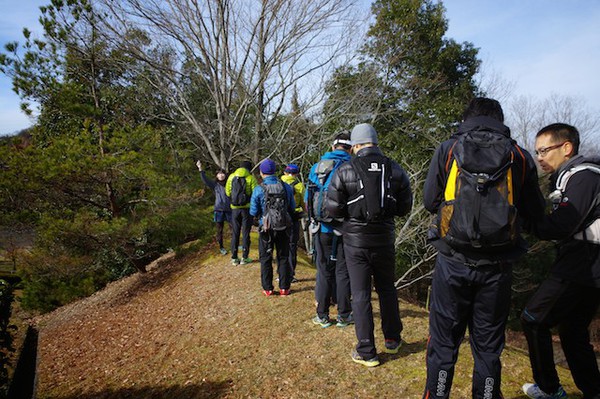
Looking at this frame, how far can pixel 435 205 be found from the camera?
265cm

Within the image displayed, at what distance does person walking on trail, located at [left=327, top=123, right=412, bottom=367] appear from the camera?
3.50 m

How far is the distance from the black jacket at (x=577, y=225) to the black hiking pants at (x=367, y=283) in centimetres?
139

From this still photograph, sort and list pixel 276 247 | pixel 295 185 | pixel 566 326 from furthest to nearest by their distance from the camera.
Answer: pixel 295 185 → pixel 276 247 → pixel 566 326

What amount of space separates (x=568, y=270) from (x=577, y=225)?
35 cm

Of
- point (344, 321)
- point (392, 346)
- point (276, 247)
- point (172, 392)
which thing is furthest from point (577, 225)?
point (172, 392)

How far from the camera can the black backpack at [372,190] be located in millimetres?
3482

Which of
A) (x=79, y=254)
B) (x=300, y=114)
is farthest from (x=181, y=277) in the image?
(x=300, y=114)

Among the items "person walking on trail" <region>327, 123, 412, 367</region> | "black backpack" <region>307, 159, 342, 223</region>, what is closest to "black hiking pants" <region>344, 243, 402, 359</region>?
"person walking on trail" <region>327, 123, 412, 367</region>

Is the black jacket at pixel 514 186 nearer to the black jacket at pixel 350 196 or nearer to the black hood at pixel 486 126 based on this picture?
the black hood at pixel 486 126

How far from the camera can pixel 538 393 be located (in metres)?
3.00

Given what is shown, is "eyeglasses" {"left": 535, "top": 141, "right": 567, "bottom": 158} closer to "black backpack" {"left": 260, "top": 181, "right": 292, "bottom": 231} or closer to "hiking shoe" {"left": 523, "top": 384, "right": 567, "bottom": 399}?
"hiking shoe" {"left": 523, "top": 384, "right": 567, "bottom": 399}

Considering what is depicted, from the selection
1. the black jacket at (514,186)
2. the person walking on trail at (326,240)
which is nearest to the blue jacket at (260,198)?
the person walking on trail at (326,240)

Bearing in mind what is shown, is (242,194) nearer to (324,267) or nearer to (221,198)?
(221,198)

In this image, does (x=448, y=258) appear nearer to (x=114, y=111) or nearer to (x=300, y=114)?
(x=300, y=114)
